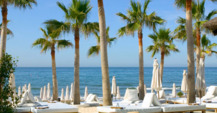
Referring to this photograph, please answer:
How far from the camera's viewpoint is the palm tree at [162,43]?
18516mm

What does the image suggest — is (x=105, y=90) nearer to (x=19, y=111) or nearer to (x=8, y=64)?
(x=19, y=111)

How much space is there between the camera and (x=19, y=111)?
9.66m

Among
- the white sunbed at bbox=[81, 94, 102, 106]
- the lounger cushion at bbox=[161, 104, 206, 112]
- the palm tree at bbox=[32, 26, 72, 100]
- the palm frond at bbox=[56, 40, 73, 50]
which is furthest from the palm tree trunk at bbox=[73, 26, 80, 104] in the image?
the lounger cushion at bbox=[161, 104, 206, 112]

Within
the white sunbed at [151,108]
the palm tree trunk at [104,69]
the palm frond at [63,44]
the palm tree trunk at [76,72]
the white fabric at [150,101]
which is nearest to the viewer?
the white sunbed at [151,108]

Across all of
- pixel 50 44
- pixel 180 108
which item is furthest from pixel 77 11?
pixel 180 108

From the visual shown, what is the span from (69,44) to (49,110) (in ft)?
22.8

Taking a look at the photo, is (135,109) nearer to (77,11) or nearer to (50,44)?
(77,11)

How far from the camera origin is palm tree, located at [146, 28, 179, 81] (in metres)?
18.5

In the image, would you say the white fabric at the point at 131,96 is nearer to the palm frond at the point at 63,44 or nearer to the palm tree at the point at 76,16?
the palm tree at the point at 76,16

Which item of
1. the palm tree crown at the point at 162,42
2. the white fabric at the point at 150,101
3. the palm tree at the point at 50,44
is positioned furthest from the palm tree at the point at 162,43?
the white fabric at the point at 150,101

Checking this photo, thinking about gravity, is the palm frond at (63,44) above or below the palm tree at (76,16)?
below

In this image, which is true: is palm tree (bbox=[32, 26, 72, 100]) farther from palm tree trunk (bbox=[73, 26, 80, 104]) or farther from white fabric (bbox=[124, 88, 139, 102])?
white fabric (bbox=[124, 88, 139, 102])

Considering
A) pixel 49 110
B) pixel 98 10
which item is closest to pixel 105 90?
pixel 49 110

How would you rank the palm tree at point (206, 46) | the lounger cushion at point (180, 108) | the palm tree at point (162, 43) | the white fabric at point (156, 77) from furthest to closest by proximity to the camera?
1. the palm tree at point (206, 46)
2. the palm tree at point (162, 43)
3. the white fabric at point (156, 77)
4. the lounger cushion at point (180, 108)
